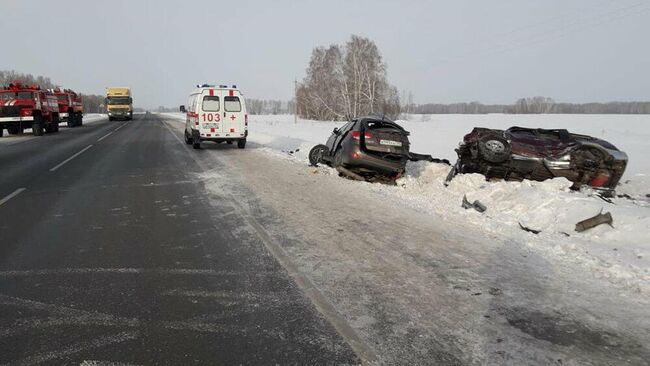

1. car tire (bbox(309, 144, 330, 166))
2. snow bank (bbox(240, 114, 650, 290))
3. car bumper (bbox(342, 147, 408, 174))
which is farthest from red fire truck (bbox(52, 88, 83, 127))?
snow bank (bbox(240, 114, 650, 290))

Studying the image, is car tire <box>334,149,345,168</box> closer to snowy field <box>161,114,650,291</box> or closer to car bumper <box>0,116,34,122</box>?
snowy field <box>161,114,650,291</box>

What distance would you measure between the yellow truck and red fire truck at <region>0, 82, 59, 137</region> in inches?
1054

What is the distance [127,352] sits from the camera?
9.94 ft

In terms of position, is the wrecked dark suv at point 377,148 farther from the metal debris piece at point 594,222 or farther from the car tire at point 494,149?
the metal debris piece at point 594,222

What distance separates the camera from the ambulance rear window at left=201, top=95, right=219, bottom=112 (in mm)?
17609

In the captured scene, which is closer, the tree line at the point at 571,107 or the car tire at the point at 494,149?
the car tire at the point at 494,149

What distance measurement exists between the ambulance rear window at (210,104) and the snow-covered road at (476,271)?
936 cm

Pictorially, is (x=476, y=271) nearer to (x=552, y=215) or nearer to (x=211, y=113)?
(x=552, y=215)

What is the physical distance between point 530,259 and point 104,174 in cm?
1012

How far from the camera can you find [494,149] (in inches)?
388

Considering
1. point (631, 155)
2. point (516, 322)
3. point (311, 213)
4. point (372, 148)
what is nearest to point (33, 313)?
point (516, 322)

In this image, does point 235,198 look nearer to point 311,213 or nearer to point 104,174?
point 311,213

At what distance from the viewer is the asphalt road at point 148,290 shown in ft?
10.1

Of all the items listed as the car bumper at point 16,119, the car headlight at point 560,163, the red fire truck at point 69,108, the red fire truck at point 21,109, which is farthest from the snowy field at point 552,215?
the red fire truck at point 69,108
